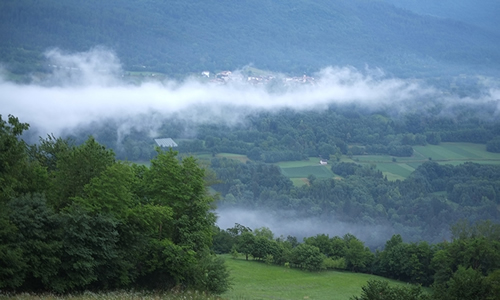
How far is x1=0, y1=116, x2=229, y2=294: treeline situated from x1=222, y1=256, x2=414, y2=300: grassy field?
A: 11.9 m

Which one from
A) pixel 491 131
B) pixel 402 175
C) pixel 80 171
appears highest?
pixel 491 131

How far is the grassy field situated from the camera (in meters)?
42.4

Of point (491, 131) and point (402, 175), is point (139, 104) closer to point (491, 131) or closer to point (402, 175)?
point (402, 175)

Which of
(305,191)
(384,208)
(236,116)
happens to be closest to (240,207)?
(305,191)

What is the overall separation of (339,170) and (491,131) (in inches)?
2540

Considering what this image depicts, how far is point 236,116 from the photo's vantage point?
645ft

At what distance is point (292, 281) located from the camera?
48250 millimetres

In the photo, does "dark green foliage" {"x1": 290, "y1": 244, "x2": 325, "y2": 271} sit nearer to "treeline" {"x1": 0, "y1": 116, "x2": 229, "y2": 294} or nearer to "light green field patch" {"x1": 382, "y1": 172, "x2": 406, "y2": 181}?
"treeline" {"x1": 0, "y1": 116, "x2": 229, "y2": 294}

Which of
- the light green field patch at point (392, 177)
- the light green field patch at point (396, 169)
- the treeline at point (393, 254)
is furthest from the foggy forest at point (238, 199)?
the light green field patch at point (396, 169)

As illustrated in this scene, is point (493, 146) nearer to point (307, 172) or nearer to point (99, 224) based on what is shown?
point (307, 172)

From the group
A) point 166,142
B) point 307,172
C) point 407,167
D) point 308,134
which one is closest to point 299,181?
point 307,172

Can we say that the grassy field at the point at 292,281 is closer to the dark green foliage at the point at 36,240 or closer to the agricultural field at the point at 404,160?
the dark green foliage at the point at 36,240

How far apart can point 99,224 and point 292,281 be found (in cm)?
2714

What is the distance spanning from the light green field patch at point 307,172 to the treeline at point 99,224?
98.3m
